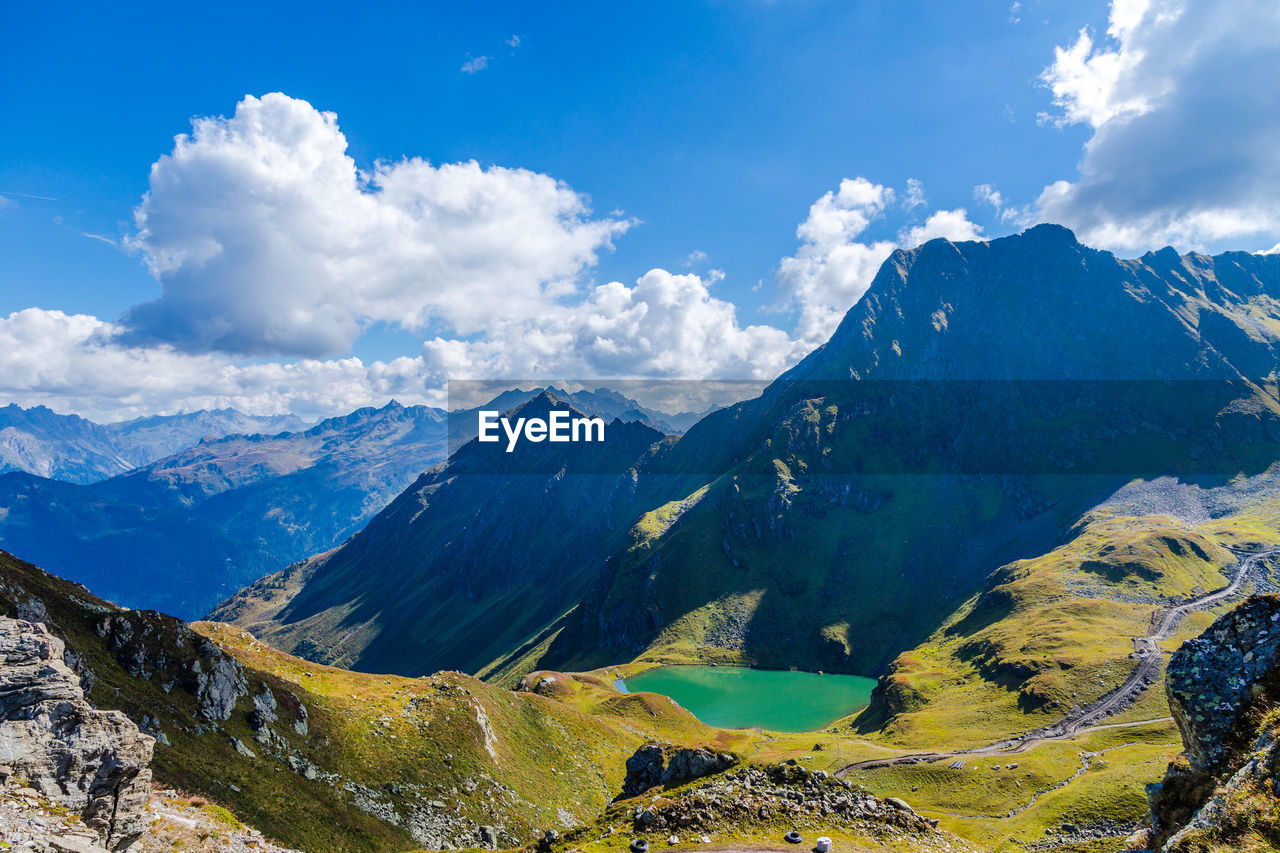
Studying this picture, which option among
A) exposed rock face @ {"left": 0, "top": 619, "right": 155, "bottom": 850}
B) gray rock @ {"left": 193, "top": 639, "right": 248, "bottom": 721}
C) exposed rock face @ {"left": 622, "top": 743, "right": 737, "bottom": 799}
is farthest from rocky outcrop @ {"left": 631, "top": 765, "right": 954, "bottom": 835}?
gray rock @ {"left": 193, "top": 639, "right": 248, "bottom": 721}

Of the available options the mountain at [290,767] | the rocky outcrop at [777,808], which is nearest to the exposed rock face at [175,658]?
the mountain at [290,767]

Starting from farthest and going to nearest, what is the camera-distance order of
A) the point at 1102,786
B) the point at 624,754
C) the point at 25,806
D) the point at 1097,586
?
1. the point at 1097,586
2. the point at 624,754
3. the point at 1102,786
4. the point at 25,806

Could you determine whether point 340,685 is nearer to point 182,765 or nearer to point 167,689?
point 167,689

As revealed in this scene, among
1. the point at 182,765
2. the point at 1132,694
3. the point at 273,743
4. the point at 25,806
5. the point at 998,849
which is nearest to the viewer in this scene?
the point at 25,806

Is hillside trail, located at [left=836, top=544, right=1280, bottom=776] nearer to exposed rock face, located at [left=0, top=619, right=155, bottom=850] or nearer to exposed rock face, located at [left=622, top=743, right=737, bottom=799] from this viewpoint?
exposed rock face, located at [left=622, top=743, right=737, bottom=799]

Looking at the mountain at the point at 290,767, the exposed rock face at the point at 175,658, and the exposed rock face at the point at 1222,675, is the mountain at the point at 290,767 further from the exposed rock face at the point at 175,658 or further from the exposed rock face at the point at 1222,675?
the exposed rock face at the point at 1222,675

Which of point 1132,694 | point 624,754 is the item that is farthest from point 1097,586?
point 624,754
